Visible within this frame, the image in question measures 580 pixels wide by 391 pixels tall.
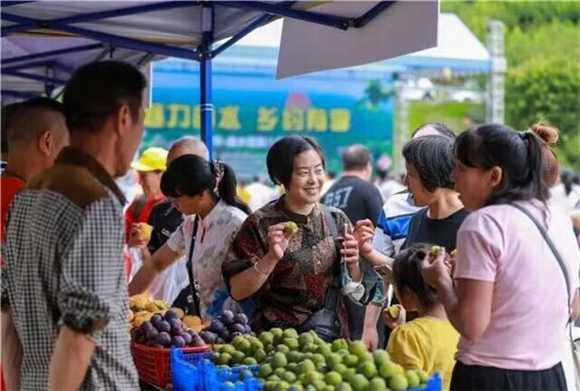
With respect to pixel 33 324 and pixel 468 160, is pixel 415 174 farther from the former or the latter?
pixel 33 324

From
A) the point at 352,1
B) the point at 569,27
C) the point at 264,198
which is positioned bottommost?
the point at 264,198

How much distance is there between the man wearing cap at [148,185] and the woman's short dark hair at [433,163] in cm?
310

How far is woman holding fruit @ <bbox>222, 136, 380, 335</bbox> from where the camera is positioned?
13.0 ft

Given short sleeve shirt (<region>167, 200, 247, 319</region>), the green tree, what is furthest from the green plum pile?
the green tree

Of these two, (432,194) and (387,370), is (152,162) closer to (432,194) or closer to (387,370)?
(432,194)

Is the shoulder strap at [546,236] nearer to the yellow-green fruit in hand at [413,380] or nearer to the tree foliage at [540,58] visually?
the yellow-green fruit in hand at [413,380]

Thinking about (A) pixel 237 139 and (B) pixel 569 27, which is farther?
(B) pixel 569 27

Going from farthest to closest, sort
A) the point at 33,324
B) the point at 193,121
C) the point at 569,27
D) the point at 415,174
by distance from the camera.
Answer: the point at 569,27
the point at 193,121
the point at 415,174
the point at 33,324

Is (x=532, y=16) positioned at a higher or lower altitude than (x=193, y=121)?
higher

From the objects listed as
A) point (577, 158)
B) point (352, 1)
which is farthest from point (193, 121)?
point (577, 158)

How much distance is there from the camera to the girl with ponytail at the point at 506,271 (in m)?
2.70

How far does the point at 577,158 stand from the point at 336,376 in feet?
134

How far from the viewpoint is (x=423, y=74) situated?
2723 centimetres

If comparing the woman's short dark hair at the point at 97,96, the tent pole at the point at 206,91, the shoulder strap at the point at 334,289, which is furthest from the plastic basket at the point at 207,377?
the tent pole at the point at 206,91
